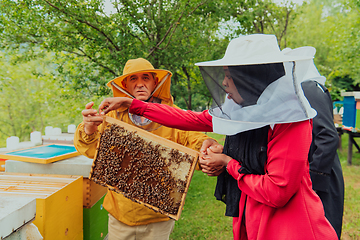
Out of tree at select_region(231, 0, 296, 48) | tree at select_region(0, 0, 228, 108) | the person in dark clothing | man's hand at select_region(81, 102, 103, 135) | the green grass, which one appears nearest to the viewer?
man's hand at select_region(81, 102, 103, 135)

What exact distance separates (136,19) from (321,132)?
3.77 metres

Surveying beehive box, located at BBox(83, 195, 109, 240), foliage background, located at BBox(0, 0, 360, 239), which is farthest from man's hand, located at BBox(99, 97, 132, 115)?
foliage background, located at BBox(0, 0, 360, 239)

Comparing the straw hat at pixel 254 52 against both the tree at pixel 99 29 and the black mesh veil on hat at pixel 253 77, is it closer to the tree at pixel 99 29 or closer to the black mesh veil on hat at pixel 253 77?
the black mesh veil on hat at pixel 253 77

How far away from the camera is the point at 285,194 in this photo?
131 cm

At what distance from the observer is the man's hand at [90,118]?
2033 millimetres

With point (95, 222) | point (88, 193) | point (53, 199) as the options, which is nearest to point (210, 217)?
point (95, 222)

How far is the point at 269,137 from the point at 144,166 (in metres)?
1.04

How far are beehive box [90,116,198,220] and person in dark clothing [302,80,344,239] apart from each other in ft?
4.79

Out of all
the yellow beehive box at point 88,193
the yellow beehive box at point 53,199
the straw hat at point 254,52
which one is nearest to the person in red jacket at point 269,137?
the straw hat at point 254,52

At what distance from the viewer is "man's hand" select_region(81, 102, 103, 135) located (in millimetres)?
2033

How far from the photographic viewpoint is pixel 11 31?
15.9ft

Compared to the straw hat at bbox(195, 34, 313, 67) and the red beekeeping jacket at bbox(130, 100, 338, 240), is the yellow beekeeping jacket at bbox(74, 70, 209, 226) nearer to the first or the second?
the red beekeeping jacket at bbox(130, 100, 338, 240)

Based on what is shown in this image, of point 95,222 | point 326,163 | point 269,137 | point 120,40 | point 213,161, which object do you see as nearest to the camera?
point 269,137

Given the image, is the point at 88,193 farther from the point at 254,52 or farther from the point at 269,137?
the point at 254,52
